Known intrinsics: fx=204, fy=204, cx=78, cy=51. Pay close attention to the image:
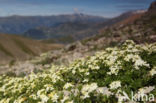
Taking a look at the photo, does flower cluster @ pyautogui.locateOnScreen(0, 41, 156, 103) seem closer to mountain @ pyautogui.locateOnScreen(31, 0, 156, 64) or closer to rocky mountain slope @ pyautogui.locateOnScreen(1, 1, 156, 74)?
rocky mountain slope @ pyautogui.locateOnScreen(1, 1, 156, 74)

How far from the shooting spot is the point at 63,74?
10852mm

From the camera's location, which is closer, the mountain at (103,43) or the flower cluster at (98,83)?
the flower cluster at (98,83)

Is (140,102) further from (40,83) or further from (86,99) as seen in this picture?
(40,83)

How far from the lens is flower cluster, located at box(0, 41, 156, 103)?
653 cm

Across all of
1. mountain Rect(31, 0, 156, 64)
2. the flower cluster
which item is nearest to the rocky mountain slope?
mountain Rect(31, 0, 156, 64)

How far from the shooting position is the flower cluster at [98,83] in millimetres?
6527

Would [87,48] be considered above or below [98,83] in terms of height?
above

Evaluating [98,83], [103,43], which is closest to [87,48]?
[103,43]

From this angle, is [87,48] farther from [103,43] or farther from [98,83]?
[98,83]

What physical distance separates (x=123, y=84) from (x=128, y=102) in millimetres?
1884

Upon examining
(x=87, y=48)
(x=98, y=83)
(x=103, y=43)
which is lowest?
(x=98, y=83)

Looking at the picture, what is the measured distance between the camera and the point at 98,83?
27.5ft

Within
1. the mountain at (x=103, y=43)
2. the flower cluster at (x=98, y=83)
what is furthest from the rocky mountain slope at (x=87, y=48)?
the flower cluster at (x=98, y=83)

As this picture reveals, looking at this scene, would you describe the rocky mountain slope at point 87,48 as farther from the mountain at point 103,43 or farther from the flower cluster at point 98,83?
the flower cluster at point 98,83
